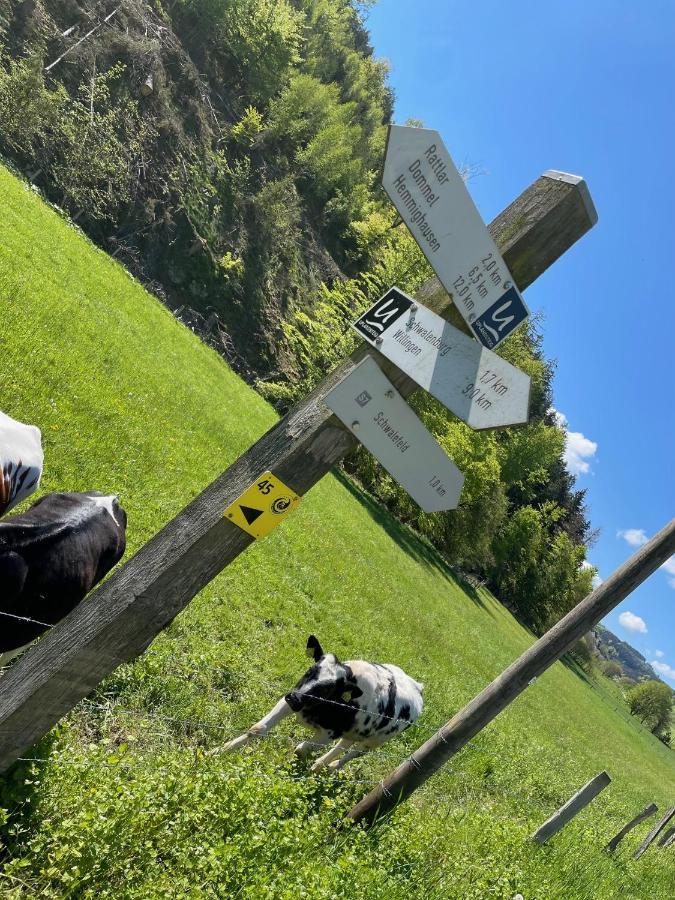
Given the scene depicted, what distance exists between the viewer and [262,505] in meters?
2.93

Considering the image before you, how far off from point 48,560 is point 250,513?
88.5 inches

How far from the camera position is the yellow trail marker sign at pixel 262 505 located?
2.92 metres

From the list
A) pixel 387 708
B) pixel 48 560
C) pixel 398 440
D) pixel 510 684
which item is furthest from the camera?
pixel 387 708

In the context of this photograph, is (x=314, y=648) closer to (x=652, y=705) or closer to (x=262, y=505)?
(x=262, y=505)

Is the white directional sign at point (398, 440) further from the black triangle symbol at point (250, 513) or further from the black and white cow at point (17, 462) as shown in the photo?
the black and white cow at point (17, 462)

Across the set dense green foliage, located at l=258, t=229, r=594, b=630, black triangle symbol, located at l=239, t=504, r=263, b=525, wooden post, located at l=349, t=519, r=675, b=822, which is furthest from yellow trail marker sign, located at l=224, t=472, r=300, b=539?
dense green foliage, located at l=258, t=229, r=594, b=630

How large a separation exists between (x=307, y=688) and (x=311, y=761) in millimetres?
1005

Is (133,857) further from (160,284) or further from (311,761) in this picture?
(160,284)

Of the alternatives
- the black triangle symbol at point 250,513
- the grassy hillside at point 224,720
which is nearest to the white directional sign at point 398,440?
the black triangle symbol at point 250,513

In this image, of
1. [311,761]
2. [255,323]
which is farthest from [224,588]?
[255,323]

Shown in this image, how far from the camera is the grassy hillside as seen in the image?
341cm

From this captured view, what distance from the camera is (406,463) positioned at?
288 cm

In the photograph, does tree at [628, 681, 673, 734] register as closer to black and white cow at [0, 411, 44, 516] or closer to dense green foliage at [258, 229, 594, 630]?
dense green foliage at [258, 229, 594, 630]

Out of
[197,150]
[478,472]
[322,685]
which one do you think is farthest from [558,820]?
[197,150]
